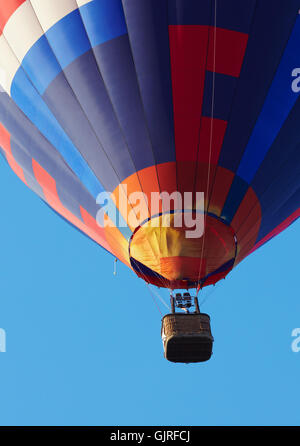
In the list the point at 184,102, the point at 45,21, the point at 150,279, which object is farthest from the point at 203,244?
the point at 45,21

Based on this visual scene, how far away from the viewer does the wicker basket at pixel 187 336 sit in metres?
7.54

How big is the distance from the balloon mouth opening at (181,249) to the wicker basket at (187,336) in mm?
608

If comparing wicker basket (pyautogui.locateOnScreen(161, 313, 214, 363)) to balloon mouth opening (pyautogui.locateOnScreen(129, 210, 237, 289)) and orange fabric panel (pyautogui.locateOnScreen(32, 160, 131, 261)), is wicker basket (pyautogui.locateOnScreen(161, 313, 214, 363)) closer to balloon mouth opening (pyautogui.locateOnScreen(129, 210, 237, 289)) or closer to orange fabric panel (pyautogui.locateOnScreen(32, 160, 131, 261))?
balloon mouth opening (pyautogui.locateOnScreen(129, 210, 237, 289))

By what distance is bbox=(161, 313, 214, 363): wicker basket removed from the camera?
7543 mm

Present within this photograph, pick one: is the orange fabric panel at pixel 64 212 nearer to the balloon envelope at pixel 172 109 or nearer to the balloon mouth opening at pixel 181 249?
the balloon envelope at pixel 172 109

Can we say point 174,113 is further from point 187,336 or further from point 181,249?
point 187,336

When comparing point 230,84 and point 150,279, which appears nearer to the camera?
point 230,84

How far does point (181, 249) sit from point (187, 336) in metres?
0.94

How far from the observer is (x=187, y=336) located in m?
7.54

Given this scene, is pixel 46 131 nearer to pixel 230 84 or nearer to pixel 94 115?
pixel 94 115

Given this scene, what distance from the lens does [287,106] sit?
26.3 feet

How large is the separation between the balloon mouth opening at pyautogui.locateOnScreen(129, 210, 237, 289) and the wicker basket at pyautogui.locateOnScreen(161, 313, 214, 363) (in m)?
0.61

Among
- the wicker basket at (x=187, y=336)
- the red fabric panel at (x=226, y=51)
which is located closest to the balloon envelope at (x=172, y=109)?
the red fabric panel at (x=226, y=51)

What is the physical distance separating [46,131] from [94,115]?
0.77m
